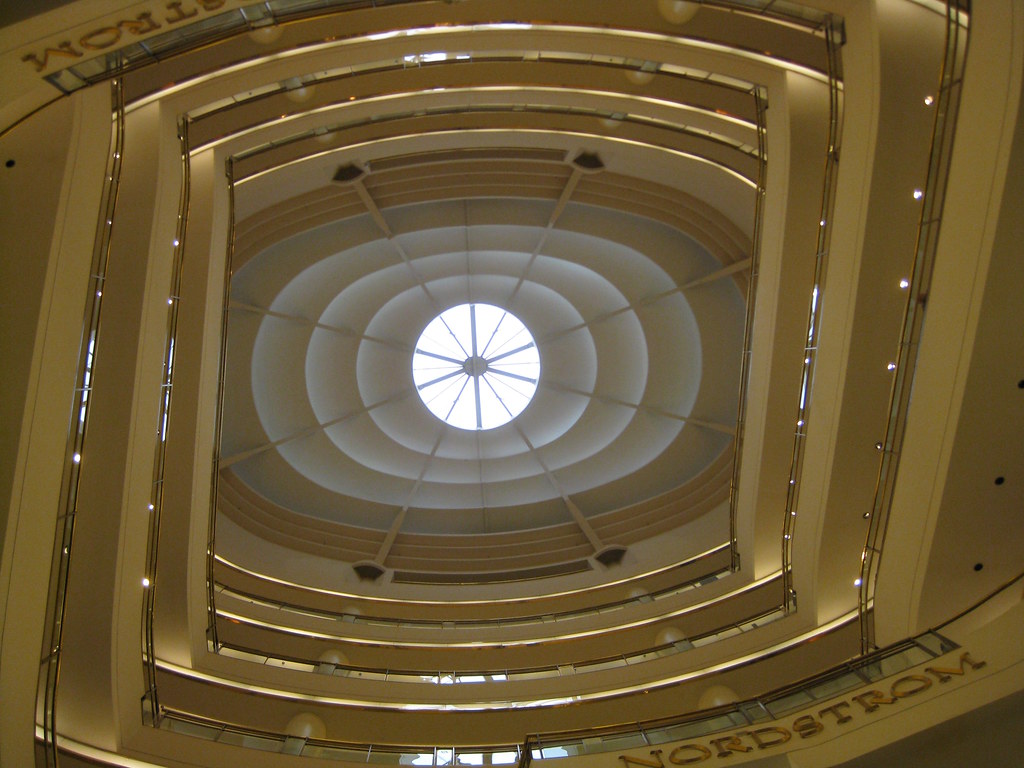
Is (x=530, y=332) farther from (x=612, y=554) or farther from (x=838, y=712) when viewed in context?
(x=838, y=712)

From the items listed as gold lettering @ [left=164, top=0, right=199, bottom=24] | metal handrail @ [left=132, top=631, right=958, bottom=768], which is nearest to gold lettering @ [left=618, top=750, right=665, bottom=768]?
metal handrail @ [left=132, top=631, right=958, bottom=768]

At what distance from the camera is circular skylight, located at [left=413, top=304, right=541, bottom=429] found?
2295 centimetres

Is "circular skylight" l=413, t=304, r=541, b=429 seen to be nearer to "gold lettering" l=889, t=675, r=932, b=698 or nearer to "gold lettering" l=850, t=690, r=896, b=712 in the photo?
"gold lettering" l=850, t=690, r=896, b=712

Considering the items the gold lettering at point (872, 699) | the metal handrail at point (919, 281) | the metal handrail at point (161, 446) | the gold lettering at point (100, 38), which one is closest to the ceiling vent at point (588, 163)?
the metal handrail at point (919, 281)

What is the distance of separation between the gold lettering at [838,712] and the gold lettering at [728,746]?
3.71 ft

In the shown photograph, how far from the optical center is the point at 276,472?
21641 mm

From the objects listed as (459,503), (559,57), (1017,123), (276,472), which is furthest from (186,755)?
(1017,123)

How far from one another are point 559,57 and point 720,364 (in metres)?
10.1

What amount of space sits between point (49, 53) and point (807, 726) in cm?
1261

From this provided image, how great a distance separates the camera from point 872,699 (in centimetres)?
1084

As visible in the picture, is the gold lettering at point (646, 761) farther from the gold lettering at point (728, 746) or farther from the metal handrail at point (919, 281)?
the metal handrail at point (919, 281)

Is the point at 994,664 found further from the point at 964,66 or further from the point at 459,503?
the point at 459,503

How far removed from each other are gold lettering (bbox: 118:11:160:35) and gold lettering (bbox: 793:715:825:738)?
12.0 m

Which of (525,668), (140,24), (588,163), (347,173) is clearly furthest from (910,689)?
(347,173)
